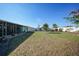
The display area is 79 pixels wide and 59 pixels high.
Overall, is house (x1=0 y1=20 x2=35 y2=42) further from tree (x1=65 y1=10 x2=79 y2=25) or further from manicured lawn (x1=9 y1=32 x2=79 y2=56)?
tree (x1=65 y1=10 x2=79 y2=25)

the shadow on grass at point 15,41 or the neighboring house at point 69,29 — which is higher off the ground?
the neighboring house at point 69,29

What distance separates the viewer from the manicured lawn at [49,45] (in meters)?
5.15

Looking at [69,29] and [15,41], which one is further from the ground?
[69,29]

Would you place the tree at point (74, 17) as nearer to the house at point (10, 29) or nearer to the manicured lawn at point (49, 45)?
the manicured lawn at point (49, 45)

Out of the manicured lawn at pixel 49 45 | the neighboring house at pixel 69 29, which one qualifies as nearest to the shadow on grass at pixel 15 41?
the manicured lawn at pixel 49 45

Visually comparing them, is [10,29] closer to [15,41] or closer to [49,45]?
[15,41]

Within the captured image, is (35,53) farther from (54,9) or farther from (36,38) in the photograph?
(54,9)

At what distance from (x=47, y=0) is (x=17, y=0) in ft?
1.41

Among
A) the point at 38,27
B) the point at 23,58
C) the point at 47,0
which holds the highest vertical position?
the point at 47,0

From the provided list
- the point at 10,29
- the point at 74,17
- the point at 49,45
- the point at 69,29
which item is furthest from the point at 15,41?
the point at 74,17

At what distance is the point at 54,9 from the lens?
16.9 feet

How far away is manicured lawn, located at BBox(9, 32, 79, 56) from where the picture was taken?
515 cm

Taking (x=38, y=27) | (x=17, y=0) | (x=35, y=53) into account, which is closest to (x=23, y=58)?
(x=35, y=53)

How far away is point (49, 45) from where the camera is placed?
518 cm
